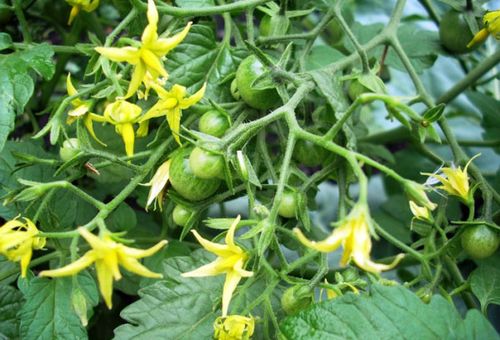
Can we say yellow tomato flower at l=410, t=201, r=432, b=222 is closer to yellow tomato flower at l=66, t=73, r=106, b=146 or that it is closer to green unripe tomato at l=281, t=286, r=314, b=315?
green unripe tomato at l=281, t=286, r=314, b=315

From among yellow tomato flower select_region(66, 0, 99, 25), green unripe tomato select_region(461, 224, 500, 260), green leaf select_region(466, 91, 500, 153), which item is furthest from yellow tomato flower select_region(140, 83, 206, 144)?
green leaf select_region(466, 91, 500, 153)

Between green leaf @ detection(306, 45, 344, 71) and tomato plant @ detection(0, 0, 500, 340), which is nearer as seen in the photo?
tomato plant @ detection(0, 0, 500, 340)

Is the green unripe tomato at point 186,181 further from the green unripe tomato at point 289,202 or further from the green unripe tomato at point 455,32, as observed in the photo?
the green unripe tomato at point 455,32

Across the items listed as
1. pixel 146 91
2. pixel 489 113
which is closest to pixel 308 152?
pixel 146 91

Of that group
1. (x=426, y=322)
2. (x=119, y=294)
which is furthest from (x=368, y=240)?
(x=119, y=294)

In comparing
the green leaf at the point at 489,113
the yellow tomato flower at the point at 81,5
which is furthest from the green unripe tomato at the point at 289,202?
the green leaf at the point at 489,113

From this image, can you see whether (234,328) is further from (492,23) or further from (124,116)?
(492,23)
